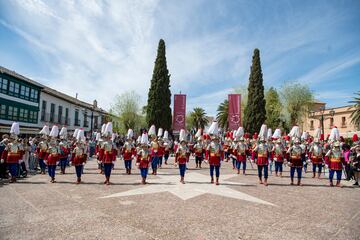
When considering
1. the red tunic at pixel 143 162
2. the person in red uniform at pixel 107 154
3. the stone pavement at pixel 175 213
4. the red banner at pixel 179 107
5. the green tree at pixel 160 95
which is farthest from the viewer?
the green tree at pixel 160 95

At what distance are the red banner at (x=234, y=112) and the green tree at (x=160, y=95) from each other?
10.7 meters

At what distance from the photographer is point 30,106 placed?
1390 inches

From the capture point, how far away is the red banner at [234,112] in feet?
102

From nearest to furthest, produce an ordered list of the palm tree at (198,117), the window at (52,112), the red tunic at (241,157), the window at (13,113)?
the red tunic at (241,157) < the window at (13,113) < the window at (52,112) < the palm tree at (198,117)

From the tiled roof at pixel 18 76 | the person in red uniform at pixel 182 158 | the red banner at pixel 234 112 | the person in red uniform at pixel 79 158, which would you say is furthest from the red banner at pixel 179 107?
the tiled roof at pixel 18 76

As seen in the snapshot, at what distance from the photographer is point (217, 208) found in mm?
6816

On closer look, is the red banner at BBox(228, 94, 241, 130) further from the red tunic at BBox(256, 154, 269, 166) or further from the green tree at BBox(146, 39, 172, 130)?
the red tunic at BBox(256, 154, 269, 166)

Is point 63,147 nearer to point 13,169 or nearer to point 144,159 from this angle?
point 13,169

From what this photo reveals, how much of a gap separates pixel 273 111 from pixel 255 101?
938 centimetres

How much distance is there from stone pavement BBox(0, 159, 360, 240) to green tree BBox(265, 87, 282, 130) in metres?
39.1

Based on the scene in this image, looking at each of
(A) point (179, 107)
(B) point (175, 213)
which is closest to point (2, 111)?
(A) point (179, 107)

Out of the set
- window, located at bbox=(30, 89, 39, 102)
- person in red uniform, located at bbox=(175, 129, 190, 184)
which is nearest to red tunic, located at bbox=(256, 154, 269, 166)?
person in red uniform, located at bbox=(175, 129, 190, 184)

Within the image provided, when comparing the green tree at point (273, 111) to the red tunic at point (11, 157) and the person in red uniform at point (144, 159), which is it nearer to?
the person in red uniform at point (144, 159)

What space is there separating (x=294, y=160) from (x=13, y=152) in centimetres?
1318
